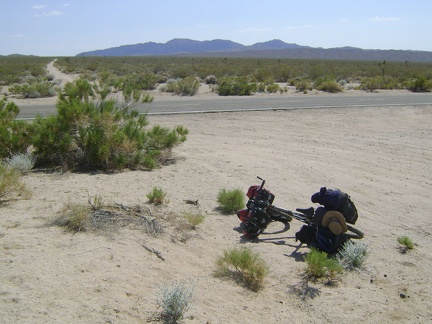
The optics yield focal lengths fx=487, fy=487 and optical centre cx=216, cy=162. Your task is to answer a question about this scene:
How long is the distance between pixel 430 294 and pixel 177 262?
2.92 meters

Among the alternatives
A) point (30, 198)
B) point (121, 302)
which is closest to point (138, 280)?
point (121, 302)

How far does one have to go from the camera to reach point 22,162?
28.9 ft

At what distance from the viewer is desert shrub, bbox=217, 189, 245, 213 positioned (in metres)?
7.82

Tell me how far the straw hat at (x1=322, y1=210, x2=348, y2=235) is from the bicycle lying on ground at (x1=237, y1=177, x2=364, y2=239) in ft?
1.06

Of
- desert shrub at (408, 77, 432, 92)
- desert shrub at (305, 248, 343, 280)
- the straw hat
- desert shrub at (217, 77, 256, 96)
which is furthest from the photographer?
desert shrub at (408, 77, 432, 92)

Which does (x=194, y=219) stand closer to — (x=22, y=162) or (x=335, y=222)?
(x=335, y=222)

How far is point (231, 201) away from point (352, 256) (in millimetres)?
2372

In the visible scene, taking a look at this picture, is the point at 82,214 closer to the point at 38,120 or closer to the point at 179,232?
the point at 179,232

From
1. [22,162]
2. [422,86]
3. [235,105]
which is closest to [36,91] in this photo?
[235,105]

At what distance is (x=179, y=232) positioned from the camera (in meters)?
6.55

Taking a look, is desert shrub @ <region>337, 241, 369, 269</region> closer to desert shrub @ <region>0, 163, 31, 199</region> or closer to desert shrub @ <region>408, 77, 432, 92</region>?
desert shrub @ <region>0, 163, 31, 199</region>

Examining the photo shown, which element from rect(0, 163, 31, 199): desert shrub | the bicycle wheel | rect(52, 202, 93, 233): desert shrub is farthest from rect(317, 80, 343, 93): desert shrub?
rect(52, 202, 93, 233): desert shrub

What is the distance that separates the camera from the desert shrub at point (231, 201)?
7824mm

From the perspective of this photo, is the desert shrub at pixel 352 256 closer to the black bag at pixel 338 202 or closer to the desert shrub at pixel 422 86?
the black bag at pixel 338 202
